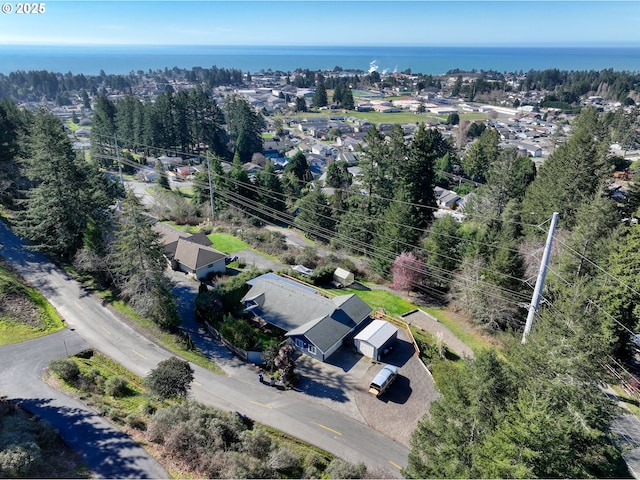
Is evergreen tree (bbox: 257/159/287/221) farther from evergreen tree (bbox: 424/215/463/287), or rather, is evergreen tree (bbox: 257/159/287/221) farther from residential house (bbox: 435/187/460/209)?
residential house (bbox: 435/187/460/209)

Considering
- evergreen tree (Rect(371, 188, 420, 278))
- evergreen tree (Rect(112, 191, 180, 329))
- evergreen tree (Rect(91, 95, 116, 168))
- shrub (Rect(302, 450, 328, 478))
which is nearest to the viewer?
shrub (Rect(302, 450, 328, 478))

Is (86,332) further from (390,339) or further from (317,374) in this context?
(390,339)

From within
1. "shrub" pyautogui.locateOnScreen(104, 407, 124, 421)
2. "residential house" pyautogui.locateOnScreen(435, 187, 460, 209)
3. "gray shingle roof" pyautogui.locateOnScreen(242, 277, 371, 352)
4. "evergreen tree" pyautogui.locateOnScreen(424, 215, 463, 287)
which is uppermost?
"evergreen tree" pyautogui.locateOnScreen(424, 215, 463, 287)

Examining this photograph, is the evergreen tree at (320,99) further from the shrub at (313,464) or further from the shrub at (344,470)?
the shrub at (344,470)

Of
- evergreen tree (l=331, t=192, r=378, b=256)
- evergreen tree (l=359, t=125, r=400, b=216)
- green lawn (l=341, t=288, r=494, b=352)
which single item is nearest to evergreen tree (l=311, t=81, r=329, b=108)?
evergreen tree (l=359, t=125, r=400, b=216)

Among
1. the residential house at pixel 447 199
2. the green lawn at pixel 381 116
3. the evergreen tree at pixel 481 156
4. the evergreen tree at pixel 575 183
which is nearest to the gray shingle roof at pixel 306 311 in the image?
the evergreen tree at pixel 575 183

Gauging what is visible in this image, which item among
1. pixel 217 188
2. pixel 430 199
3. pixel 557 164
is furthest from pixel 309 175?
pixel 557 164
